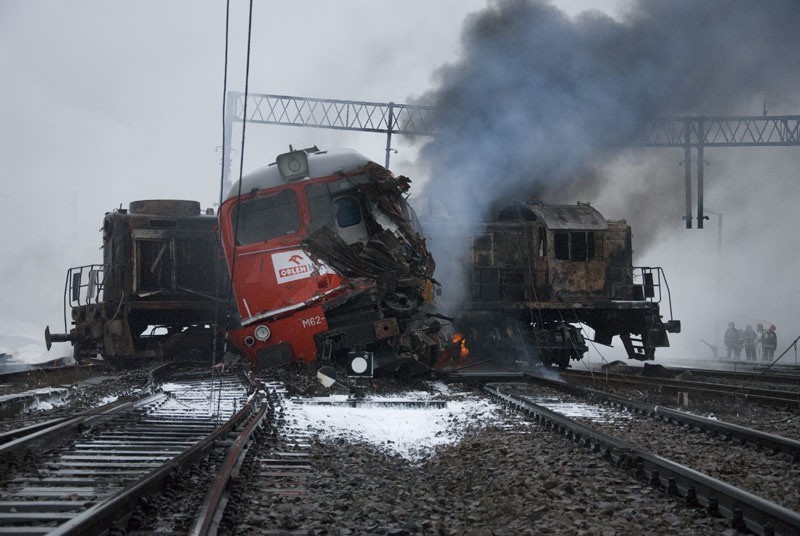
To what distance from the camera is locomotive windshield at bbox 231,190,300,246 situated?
12.0 metres

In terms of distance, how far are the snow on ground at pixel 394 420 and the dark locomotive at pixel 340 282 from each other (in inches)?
51.2

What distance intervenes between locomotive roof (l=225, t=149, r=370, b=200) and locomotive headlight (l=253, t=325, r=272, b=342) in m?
2.08

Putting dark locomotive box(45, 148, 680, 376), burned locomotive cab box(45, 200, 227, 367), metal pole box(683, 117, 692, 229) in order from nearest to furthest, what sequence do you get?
1. dark locomotive box(45, 148, 680, 376)
2. burned locomotive cab box(45, 200, 227, 367)
3. metal pole box(683, 117, 692, 229)

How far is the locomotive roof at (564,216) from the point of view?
18.6 m

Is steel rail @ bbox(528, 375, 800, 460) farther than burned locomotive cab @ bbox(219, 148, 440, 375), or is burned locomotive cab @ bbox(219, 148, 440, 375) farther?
burned locomotive cab @ bbox(219, 148, 440, 375)

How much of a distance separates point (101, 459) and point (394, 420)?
11.8ft

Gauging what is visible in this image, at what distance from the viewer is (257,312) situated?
12.0m

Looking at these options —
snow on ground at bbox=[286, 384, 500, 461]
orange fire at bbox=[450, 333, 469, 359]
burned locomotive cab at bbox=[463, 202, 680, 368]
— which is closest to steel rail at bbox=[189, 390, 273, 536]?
snow on ground at bbox=[286, 384, 500, 461]

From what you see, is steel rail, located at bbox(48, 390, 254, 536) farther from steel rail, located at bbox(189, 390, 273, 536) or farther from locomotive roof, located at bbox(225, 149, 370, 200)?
locomotive roof, located at bbox(225, 149, 370, 200)

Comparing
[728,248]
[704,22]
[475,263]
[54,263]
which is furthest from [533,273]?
[54,263]

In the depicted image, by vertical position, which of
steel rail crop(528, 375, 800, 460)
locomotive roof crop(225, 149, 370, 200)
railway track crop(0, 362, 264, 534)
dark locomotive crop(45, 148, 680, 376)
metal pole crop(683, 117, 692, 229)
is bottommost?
railway track crop(0, 362, 264, 534)

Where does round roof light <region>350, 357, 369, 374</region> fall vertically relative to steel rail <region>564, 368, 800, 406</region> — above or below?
above

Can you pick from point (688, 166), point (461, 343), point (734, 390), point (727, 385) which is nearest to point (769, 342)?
point (688, 166)

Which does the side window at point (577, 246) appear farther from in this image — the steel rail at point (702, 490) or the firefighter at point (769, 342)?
the steel rail at point (702, 490)
